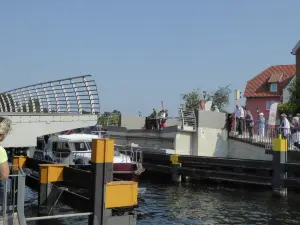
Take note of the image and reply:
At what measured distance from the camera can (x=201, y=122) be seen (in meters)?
25.1

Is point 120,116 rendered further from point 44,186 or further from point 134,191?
point 134,191

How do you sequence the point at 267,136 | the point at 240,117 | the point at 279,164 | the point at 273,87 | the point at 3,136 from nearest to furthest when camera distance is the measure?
the point at 3,136 < the point at 279,164 < the point at 267,136 < the point at 240,117 < the point at 273,87

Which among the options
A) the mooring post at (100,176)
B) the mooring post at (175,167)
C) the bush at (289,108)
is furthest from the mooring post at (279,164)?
the bush at (289,108)

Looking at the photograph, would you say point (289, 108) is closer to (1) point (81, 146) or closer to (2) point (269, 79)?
(2) point (269, 79)

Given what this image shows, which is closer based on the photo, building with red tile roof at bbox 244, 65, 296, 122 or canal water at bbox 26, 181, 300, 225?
canal water at bbox 26, 181, 300, 225

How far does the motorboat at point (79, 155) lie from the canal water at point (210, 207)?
1.17 metres

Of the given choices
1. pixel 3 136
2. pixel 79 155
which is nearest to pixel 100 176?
pixel 3 136

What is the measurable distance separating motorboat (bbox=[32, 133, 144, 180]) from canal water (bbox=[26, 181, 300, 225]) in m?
1.17

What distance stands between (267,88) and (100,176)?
176 ft

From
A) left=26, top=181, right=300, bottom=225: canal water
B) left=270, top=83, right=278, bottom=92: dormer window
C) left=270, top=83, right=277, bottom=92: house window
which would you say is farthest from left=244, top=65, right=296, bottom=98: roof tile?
left=26, top=181, right=300, bottom=225: canal water

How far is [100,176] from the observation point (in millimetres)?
9562

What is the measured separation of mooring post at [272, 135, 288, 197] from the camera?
1737 centimetres

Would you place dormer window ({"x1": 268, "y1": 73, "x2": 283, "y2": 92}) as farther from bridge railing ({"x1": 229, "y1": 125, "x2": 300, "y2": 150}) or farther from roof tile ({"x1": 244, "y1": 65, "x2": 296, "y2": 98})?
bridge railing ({"x1": 229, "y1": 125, "x2": 300, "y2": 150})

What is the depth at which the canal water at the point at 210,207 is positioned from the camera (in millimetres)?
13207
